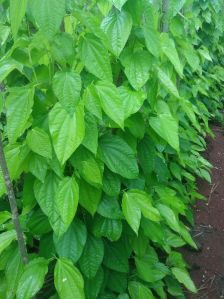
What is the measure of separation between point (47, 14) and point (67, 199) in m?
0.58

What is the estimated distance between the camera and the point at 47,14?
2.76ft

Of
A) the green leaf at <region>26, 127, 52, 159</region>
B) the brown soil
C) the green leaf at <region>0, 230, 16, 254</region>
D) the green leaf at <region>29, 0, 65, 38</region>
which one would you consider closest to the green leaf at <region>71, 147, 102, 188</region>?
the green leaf at <region>26, 127, 52, 159</region>

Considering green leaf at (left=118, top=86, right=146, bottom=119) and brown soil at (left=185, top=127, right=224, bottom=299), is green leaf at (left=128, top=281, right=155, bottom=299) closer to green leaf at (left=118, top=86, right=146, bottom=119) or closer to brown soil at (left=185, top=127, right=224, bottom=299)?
brown soil at (left=185, top=127, right=224, bottom=299)

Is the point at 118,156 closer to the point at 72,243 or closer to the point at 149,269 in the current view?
the point at 72,243

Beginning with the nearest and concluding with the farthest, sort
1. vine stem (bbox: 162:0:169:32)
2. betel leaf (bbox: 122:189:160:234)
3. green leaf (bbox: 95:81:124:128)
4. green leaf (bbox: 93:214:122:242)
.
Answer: green leaf (bbox: 95:81:124:128), betel leaf (bbox: 122:189:160:234), green leaf (bbox: 93:214:122:242), vine stem (bbox: 162:0:169:32)

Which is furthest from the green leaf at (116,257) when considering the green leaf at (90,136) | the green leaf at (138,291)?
the green leaf at (90,136)

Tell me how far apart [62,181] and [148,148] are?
477 mm

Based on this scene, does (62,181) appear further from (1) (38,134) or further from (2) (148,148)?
(2) (148,148)

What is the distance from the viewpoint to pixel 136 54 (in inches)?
51.5

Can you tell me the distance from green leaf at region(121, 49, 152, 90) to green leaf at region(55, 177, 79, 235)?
40 centimetres

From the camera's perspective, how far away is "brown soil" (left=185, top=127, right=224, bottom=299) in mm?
2295

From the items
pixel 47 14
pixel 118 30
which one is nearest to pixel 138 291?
pixel 118 30

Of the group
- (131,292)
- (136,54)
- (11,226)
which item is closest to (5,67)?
(136,54)

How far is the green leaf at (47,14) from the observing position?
0.84 m
